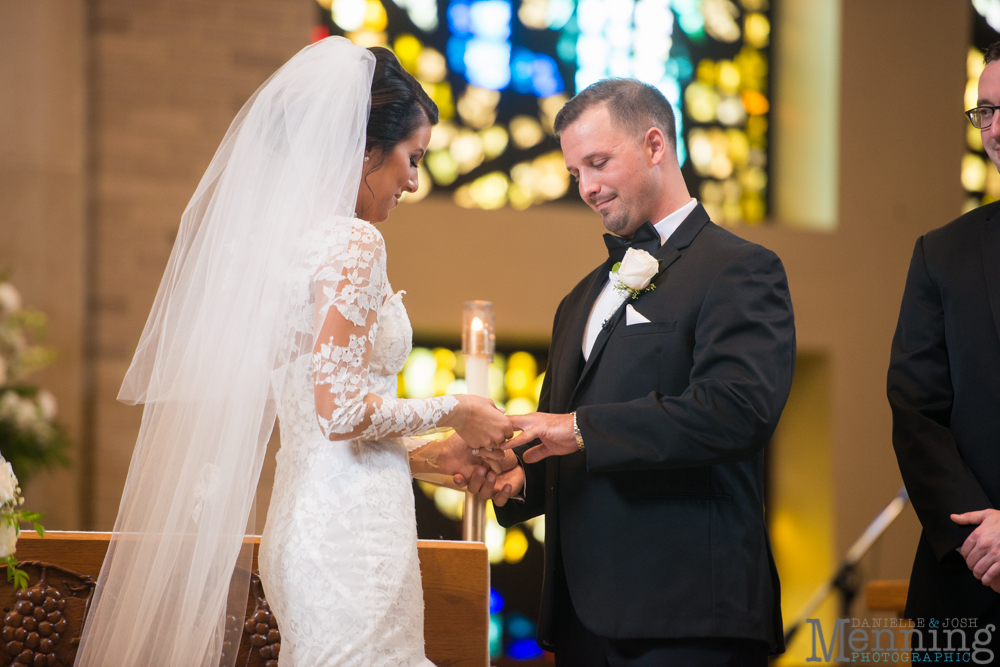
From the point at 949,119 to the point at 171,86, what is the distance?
5.17 m

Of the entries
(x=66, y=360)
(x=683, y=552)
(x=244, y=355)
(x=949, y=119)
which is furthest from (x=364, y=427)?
(x=949, y=119)

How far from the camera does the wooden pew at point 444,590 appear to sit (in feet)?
7.72

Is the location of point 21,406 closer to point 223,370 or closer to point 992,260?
point 223,370

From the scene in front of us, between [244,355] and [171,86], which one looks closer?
[244,355]

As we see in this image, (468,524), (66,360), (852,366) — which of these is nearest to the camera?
(468,524)

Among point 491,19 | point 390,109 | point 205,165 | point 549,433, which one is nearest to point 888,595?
point 549,433

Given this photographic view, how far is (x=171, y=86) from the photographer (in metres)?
5.25

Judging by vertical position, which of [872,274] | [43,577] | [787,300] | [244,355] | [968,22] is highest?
[968,22]

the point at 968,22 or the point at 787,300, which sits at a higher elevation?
the point at 968,22

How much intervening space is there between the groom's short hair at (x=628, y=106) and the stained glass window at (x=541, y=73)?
3.70m

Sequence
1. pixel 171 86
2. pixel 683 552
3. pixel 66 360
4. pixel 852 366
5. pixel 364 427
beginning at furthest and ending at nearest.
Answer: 1. pixel 852 366
2. pixel 171 86
3. pixel 66 360
4. pixel 683 552
5. pixel 364 427

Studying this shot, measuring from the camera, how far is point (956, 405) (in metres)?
2.10

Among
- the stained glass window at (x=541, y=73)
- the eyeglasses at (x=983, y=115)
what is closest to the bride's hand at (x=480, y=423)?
the eyeglasses at (x=983, y=115)

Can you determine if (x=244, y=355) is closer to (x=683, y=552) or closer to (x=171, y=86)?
(x=683, y=552)
